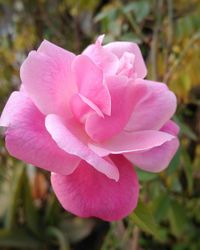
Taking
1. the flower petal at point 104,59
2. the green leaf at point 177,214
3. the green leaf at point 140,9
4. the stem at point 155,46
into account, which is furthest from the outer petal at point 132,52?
the green leaf at point 177,214

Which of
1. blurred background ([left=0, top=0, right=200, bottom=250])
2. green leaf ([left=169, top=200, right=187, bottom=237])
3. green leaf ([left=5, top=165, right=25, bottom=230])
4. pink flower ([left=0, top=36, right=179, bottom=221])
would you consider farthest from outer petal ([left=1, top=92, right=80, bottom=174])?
green leaf ([left=5, top=165, right=25, bottom=230])

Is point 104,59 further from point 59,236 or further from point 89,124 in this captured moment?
point 59,236

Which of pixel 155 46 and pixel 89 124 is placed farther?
pixel 155 46

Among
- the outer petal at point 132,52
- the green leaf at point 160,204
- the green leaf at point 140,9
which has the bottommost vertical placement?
the green leaf at point 160,204

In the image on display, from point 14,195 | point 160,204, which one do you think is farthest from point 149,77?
point 14,195

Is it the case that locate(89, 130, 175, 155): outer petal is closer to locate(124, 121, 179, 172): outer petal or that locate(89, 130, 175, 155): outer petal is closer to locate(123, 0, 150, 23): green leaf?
locate(124, 121, 179, 172): outer petal

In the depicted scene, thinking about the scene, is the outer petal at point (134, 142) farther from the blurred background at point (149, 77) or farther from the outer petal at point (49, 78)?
the blurred background at point (149, 77)

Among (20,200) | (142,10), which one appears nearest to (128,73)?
(142,10)
